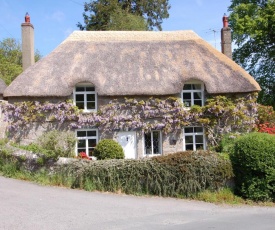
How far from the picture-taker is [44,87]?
16.5 m

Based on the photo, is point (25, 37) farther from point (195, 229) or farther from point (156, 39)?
point (195, 229)

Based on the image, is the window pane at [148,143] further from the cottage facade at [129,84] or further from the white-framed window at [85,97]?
the white-framed window at [85,97]

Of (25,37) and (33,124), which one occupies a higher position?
(25,37)

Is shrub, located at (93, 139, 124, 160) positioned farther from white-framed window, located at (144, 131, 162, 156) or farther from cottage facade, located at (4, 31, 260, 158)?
white-framed window, located at (144, 131, 162, 156)

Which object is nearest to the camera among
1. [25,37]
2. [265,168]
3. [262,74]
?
[265,168]

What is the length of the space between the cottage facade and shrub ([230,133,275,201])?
6311 mm

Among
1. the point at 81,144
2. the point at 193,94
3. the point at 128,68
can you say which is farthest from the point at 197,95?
the point at 81,144

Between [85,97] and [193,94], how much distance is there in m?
5.76

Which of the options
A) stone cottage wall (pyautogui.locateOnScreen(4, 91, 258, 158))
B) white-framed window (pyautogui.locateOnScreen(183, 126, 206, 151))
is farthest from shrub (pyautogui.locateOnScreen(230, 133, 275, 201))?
white-framed window (pyautogui.locateOnScreen(183, 126, 206, 151))

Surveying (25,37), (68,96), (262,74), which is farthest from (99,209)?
(262,74)

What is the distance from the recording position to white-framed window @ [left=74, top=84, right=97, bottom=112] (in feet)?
56.1

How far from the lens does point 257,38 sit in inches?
961

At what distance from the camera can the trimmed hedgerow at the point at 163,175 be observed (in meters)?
10.9

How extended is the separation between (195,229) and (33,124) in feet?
38.6
